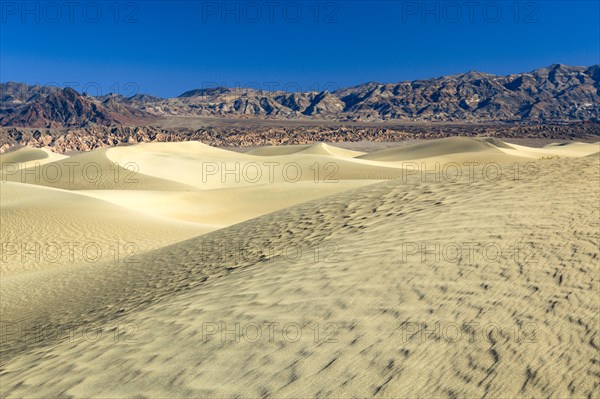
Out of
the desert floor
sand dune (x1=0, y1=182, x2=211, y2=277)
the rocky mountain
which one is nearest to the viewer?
the desert floor

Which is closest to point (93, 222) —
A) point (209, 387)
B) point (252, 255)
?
point (252, 255)

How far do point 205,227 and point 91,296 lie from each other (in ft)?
26.9

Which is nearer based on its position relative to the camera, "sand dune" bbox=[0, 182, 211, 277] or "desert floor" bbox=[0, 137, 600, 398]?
"desert floor" bbox=[0, 137, 600, 398]

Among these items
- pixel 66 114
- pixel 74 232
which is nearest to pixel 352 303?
pixel 74 232

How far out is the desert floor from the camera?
12.7ft

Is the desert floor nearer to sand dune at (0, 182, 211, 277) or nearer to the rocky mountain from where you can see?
sand dune at (0, 182, 211, 277)

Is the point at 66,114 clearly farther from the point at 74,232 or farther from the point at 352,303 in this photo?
the point at 352,303

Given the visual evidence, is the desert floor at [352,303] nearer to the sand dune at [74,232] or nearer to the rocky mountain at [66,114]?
the sand dune at [74,232]

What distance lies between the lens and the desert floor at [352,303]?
153 inches

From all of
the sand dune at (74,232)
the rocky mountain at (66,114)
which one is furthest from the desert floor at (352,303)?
the rocky mountain at (66,114)

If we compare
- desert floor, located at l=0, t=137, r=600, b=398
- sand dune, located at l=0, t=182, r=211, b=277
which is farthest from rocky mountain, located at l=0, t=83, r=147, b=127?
desert floor, located at l=0, t=137, r=600, b=398

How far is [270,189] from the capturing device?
80.6ft

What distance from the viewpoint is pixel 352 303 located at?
5.03 m

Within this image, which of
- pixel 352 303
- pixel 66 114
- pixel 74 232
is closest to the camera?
pixel 352 303
